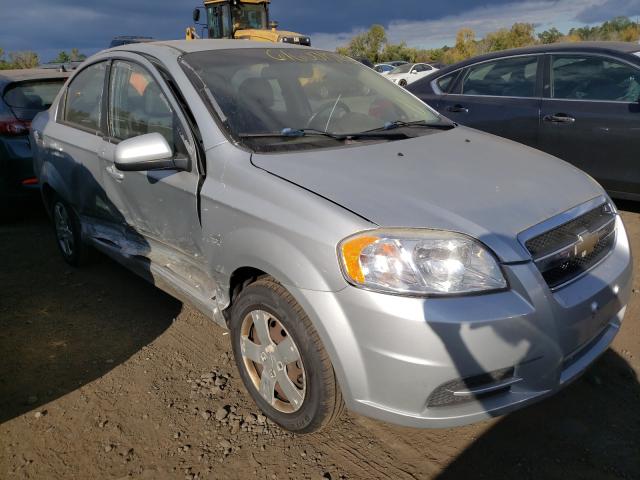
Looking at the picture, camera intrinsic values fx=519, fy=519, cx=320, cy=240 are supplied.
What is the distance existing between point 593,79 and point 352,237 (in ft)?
12.9

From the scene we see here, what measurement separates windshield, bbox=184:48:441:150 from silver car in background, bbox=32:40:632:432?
0.01 meters

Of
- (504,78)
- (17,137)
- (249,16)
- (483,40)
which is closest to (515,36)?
(483,40)

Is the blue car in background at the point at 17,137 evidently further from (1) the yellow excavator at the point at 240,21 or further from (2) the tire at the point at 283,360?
(1) the yellow excavator at the point at 240,21

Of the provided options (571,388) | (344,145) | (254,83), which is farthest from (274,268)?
(571,388)

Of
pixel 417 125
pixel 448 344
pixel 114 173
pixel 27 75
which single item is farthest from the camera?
pixel 27 75

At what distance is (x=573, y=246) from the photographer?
2.11 meters

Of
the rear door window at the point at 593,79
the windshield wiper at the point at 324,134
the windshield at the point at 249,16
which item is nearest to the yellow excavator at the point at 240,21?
the windshield at the point at 249,16

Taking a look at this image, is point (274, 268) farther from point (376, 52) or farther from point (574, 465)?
point (376, 52)

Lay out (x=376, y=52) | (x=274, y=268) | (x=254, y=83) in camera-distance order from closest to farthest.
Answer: (x=274, y=268)
(x=254, y=83)
(x=376, y=52)

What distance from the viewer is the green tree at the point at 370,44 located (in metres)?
54.9

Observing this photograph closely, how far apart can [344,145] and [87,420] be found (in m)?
1.84

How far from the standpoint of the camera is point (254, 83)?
2.83m

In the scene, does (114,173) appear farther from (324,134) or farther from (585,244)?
(585,244)

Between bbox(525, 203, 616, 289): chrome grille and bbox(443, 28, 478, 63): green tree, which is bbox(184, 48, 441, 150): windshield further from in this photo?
bbox(443, 28, 478, 63): green tree
